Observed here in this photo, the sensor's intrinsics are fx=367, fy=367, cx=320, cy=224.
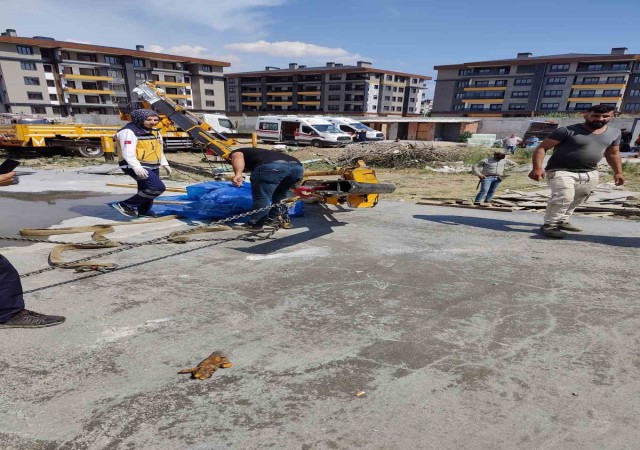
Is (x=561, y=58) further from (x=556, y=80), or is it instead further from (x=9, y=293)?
(x=9, y=293)

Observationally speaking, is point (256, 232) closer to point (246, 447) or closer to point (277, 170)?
point (277, 170)

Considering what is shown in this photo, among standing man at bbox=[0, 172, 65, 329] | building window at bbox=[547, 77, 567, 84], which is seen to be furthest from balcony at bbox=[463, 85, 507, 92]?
standing man at bbox=[0, 172, 65, 329]

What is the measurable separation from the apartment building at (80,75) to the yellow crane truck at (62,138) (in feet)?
167

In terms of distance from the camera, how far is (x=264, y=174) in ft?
15.7

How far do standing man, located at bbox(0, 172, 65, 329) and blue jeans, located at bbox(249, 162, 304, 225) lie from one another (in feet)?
8.87

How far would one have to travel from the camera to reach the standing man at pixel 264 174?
4.79 metres

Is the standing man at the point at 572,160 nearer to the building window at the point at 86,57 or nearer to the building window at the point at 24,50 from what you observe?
the building window at the point at 24,50

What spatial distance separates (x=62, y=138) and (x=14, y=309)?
57.2ft

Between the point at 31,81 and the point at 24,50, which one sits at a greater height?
the point at 24,50

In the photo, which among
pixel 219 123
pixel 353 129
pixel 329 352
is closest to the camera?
pixel 329 352

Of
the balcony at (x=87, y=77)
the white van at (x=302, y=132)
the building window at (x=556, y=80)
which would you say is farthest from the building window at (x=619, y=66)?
the balcony at (x=87, y=77)

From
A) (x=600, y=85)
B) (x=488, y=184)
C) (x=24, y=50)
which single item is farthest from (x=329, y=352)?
(x=600, y=85)

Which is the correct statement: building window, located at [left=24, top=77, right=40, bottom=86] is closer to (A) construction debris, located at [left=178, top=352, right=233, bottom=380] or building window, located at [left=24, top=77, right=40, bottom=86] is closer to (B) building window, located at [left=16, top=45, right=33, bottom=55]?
(B) building window, located at [left=16, top=45, right=33, bottom=55]

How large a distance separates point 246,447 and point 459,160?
906 inches
